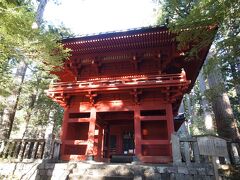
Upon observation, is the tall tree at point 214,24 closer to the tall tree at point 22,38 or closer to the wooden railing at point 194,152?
the wooden railing at point 194,152

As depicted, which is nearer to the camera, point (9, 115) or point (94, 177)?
point (94, 177)

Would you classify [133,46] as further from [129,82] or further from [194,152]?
[194,152]

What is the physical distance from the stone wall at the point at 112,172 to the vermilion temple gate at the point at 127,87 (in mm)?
1798

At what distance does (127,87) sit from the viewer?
9.27 m

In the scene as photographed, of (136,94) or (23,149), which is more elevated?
(136,94)

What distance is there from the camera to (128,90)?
9656 millimetres

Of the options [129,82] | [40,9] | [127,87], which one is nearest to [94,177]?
[127,87]

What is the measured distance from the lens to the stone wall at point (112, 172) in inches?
256

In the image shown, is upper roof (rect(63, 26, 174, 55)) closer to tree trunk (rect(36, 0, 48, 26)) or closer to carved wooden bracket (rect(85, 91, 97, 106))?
carved wooden bracket (rect(85, 91, 97, 106))

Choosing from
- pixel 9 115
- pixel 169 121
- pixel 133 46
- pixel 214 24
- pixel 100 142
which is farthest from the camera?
pixel 100 142

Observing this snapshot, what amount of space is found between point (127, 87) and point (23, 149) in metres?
5.52

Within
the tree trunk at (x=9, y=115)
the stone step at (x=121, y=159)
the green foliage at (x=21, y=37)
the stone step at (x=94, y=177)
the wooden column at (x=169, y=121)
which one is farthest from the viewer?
the stone step at (x=121, y=159)

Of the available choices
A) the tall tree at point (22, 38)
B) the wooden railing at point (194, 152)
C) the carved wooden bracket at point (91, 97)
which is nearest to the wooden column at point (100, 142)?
the carved wooden bracket at point (91, 97)

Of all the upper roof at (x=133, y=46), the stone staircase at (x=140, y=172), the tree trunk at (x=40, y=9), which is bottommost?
the stone staircase at (x=140, y=172)
